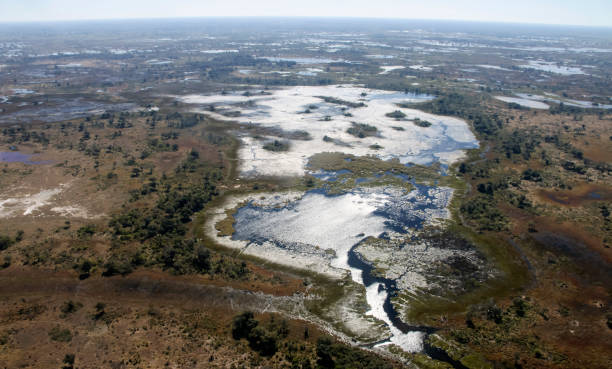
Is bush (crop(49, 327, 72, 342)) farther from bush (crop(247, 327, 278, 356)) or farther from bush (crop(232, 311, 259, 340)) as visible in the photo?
bush (crop(247, 327, 278, 356))

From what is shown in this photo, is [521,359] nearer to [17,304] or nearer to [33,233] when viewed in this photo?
[17,304]

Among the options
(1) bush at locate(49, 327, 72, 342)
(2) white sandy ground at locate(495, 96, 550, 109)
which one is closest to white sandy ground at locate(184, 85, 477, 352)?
(1) bush at locate(49, 327, 72, 342)

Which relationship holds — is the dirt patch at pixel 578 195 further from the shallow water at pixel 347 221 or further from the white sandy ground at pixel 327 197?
the white sandy ground at pixel 327 197

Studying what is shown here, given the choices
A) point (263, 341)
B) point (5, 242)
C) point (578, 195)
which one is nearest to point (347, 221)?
point (263, 341)

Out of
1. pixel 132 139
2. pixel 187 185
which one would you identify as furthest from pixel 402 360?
pixel 132 139

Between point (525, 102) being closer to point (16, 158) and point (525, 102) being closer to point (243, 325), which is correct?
point (243, 325)

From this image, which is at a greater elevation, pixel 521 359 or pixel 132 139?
pixel 132 139
